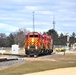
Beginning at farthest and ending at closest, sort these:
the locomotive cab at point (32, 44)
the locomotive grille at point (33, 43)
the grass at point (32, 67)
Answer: the locomotive grille at point (33, 43) < the locomotive cab at point (32, 44) < the grass at point (32, 67)

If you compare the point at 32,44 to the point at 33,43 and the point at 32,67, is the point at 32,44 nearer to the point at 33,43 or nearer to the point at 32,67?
the point at 33,43

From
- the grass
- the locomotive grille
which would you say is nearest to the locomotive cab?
the locomotive grille

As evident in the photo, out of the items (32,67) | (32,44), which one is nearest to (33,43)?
(32,44)

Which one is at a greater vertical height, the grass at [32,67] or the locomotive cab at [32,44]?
the locomotive cab at [32,44]

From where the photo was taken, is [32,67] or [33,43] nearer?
[32,67]

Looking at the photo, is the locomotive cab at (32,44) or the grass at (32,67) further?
the locomotive cab at (32,44)

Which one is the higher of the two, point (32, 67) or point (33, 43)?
point (33, 43)

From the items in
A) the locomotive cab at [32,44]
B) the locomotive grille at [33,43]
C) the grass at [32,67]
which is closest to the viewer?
the grass at [32,67]

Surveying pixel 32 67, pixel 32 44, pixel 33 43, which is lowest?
pixel 32 67

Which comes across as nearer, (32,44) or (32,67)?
(32,67)

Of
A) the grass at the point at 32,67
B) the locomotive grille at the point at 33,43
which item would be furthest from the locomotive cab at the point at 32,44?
the grass at the point at 32,67

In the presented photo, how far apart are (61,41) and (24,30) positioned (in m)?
21.0

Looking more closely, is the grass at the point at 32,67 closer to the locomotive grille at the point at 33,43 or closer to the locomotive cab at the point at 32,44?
the locomotive cab at the point at 32,44

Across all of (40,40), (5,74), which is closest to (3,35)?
(40,40)
